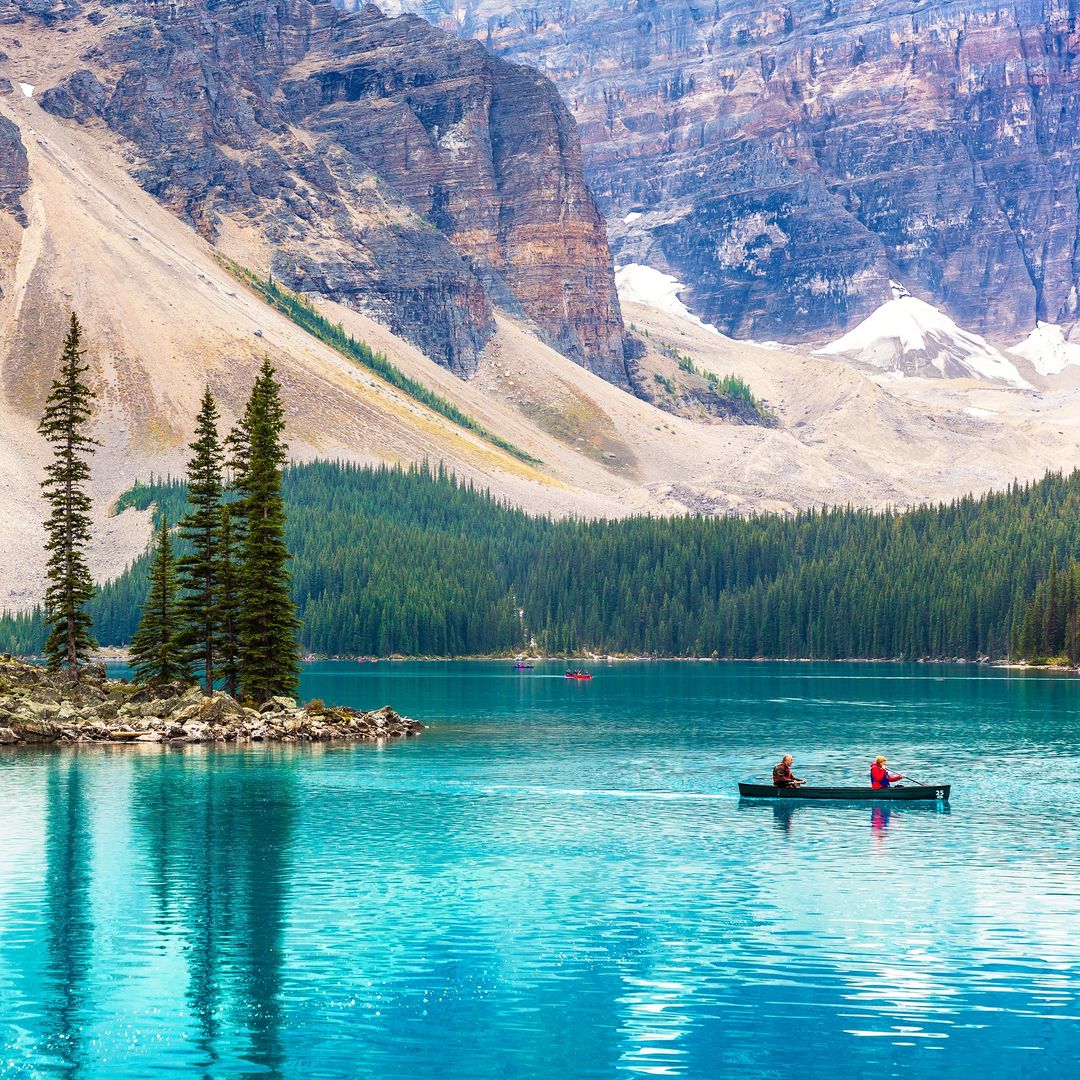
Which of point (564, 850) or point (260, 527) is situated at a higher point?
point (260, 527)

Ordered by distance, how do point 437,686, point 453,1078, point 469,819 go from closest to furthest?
point 453,1078 → point 469,819 → point 437,686

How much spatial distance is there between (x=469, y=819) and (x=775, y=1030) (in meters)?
35.4

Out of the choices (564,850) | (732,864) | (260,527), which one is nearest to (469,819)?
(564,850)

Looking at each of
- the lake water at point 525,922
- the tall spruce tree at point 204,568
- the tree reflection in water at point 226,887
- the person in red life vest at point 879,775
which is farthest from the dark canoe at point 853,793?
the tall spruce tree at point 204,568

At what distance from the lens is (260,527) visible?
120 metres

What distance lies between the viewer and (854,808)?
82.4 metres

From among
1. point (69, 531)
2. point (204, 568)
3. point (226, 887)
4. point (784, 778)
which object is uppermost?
point (69, 531)

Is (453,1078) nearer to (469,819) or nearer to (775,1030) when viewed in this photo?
(775,1030)

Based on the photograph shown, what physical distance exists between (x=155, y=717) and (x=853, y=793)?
166ft

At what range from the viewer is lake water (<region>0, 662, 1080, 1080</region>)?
41.6 metres

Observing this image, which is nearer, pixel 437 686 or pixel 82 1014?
pixel 82 1014

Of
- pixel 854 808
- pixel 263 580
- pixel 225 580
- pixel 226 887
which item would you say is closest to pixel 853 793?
pixel 854 808

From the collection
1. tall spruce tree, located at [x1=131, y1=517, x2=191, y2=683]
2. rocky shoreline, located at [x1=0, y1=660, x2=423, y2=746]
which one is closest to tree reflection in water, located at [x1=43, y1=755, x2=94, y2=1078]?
rocky shoreline, located at [x1=0, y1=660, x2=423, y2=746]

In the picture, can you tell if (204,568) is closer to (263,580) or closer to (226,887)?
(263,580)
